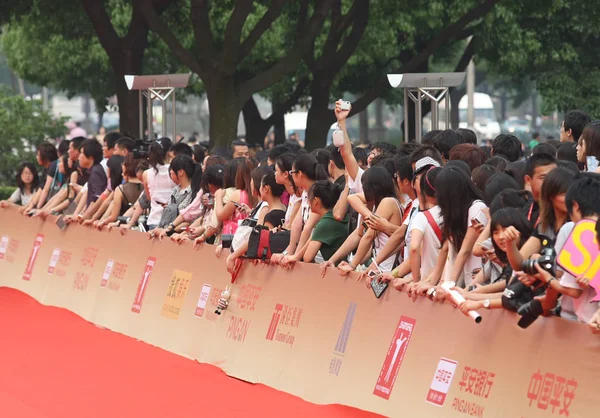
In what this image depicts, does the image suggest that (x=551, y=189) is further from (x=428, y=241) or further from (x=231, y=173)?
(x=231, y=173)

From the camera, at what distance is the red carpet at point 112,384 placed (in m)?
9.93

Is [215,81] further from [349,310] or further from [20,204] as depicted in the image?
[349,310]

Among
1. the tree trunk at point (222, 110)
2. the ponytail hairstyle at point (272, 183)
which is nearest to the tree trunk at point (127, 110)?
the tree trunk at point (222, 110)

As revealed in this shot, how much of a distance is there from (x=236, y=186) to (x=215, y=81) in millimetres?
11078

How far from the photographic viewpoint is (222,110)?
78.9ft

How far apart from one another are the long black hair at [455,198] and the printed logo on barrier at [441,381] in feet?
2.98

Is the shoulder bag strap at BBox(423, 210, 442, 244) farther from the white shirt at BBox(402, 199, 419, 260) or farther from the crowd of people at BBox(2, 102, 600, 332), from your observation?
the white shirt at BBox(402, 199, 419, 260)

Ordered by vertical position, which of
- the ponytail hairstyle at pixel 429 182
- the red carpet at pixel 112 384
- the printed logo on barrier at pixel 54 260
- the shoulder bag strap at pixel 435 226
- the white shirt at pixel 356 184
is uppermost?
the ponytail hairstyle at pixel 429 182

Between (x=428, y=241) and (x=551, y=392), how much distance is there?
2.12m

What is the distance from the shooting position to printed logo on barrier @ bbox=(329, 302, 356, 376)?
10.1m

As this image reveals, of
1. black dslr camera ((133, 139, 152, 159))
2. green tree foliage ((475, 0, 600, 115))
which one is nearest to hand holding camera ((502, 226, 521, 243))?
black dslr camera ((133, 139, 152, 159))

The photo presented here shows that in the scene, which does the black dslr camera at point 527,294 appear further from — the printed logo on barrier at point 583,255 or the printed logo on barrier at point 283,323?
the printed logo on barrier at point 283,323

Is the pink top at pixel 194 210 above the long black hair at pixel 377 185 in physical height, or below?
below

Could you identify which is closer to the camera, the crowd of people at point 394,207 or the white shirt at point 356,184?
the crowd of people at point 394,207
